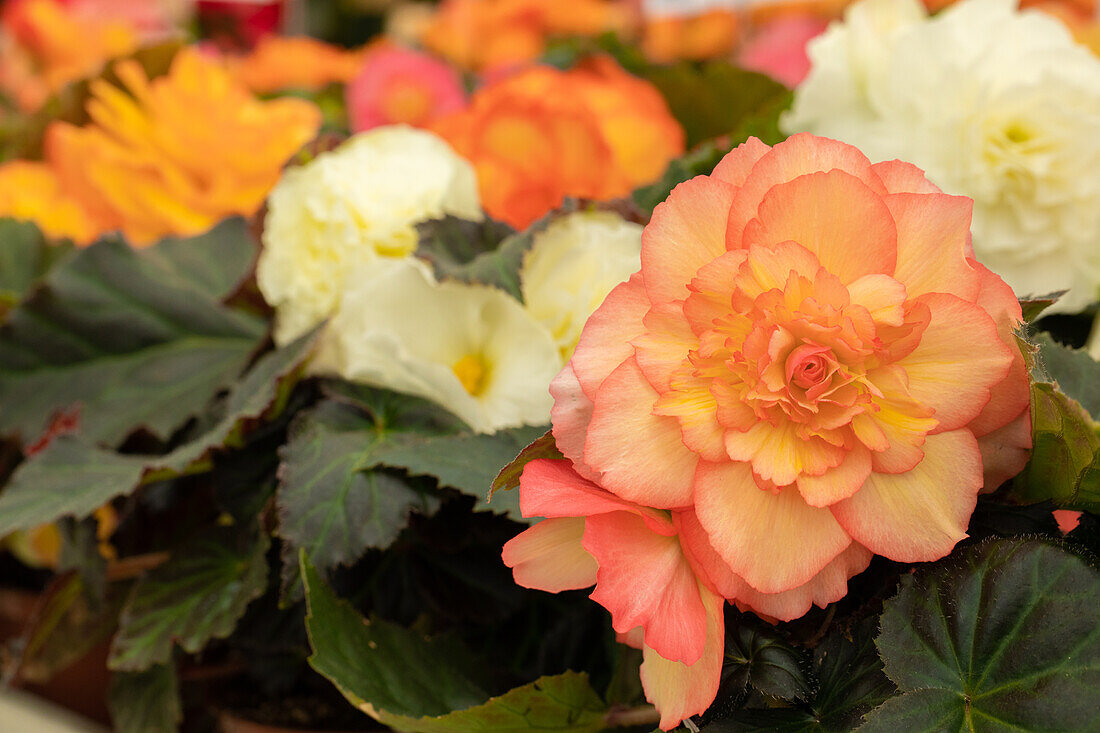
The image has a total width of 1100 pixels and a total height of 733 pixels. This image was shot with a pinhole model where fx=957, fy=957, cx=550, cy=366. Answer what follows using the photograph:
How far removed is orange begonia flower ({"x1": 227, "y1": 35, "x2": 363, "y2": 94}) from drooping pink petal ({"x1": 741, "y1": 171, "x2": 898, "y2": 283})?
91cm

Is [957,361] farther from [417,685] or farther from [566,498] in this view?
[417,685]

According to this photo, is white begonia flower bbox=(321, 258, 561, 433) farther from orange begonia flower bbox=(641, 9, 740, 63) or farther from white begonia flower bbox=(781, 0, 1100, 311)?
orange begonia flower bbox=(641, 9, 740, 63)

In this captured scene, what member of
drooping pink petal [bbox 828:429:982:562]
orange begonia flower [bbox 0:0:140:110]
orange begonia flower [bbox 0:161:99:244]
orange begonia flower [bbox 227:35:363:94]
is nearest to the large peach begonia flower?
drooping pink petal [bbox 828:429:982:562]

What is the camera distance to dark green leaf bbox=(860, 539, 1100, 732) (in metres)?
0.22

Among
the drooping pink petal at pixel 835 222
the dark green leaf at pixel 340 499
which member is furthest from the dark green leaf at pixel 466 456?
the drooping pink petal at pixel 835 222

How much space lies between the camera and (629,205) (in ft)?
1.38

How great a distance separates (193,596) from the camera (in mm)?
431

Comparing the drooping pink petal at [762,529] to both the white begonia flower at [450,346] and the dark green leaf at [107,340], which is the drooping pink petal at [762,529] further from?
the dark green leaf at [107,340]

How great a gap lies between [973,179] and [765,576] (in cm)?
26

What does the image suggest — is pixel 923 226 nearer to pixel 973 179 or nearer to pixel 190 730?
pixel 973 179

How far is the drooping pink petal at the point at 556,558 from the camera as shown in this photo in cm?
24

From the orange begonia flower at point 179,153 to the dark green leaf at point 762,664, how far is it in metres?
0.50

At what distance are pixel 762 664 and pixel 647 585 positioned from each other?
0.04 metres

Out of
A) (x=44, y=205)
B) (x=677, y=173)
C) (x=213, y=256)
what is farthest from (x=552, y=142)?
(x=44, y=205)
